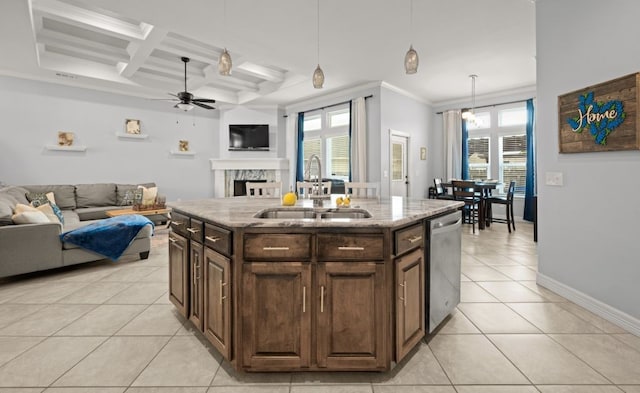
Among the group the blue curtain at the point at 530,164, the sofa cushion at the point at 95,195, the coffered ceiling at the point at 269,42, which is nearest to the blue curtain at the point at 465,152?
the coffered ceiling at the point at 269,42

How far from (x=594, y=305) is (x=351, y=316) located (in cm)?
215

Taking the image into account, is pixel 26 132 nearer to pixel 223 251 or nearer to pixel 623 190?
pixel 223 251

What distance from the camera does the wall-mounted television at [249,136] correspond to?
8.00m

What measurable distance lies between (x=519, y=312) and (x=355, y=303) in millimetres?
1672

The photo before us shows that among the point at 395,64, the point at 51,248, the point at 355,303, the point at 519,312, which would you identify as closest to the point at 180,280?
the point at 355,303

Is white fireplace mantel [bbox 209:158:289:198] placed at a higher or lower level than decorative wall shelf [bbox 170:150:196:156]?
lower

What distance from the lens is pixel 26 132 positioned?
579cm

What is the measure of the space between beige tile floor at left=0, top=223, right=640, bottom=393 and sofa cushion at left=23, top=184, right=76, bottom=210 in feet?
11.1

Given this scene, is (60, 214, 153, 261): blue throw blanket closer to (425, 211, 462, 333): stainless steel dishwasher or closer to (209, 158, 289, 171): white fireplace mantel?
(425, 211, 462, 333): stainless steel dishwasher

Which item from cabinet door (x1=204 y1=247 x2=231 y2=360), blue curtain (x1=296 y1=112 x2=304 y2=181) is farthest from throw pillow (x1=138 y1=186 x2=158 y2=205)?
cabinet door (x1=204 y1=247 x2=231 y2=360)

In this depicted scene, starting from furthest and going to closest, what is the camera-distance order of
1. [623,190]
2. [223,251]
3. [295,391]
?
[623,190]
[223,251]
[295,391]

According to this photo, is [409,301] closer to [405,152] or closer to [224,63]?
[224,63]

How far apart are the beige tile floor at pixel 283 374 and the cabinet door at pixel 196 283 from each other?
0.18 meters

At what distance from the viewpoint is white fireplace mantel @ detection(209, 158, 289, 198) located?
7.93 metres
